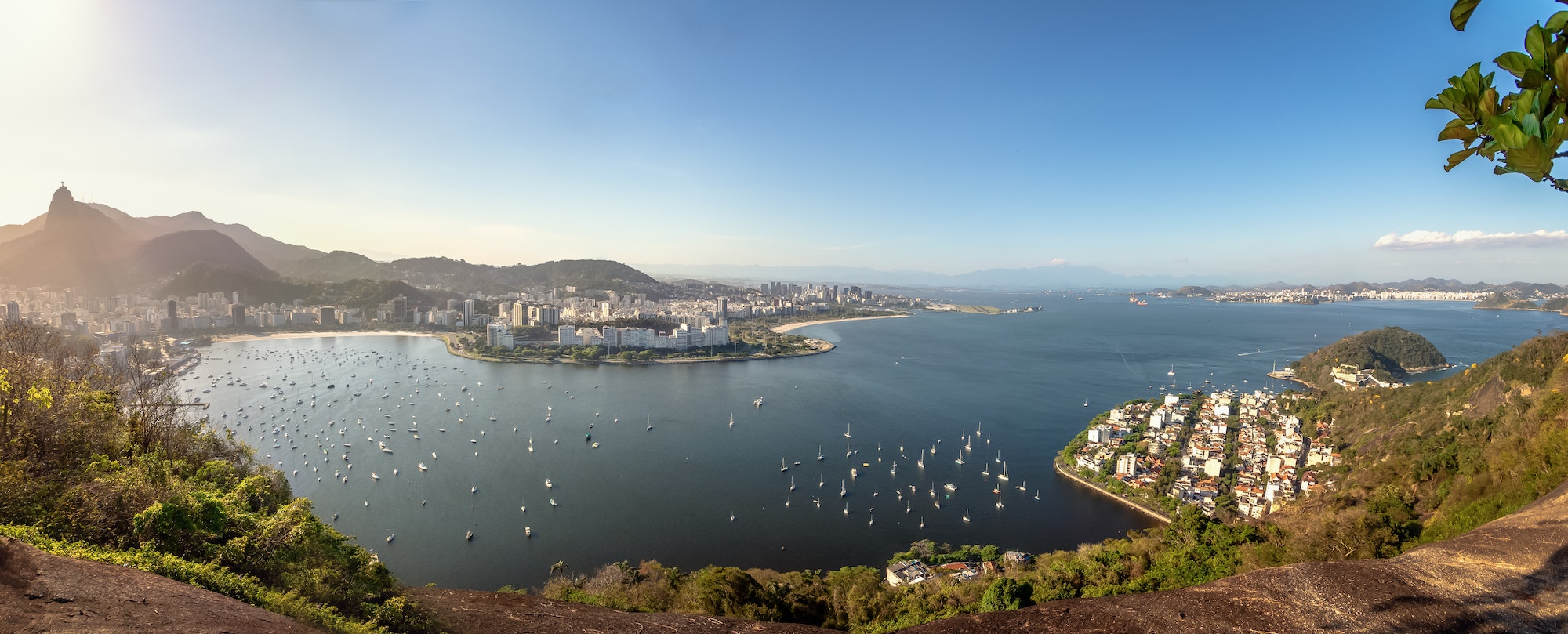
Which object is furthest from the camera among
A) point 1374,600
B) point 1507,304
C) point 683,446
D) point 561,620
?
point 1507,304

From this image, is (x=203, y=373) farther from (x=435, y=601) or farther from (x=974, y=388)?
(x=974, y=388)

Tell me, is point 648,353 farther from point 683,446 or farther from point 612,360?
point 683,446

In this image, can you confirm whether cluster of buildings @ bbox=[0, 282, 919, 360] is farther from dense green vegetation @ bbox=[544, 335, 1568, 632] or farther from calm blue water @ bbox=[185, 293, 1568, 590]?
dense green vegetation @ bbox=[544, 335, 1568, 632]

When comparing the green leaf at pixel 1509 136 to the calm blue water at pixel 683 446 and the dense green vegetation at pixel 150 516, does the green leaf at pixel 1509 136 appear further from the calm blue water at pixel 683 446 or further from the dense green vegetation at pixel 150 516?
the calm blue water at pixel 683 446

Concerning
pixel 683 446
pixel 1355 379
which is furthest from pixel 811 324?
pixel 1355 379

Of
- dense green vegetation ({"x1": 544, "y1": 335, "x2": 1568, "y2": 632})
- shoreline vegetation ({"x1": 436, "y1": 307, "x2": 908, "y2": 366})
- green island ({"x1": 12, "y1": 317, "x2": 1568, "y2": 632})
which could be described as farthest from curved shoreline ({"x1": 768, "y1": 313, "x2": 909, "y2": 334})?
green island ({"x1": 12, "y1": 317, "x2": 1568, "y2": 632})

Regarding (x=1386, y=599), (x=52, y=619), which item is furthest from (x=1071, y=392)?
(x=52, y=619)
